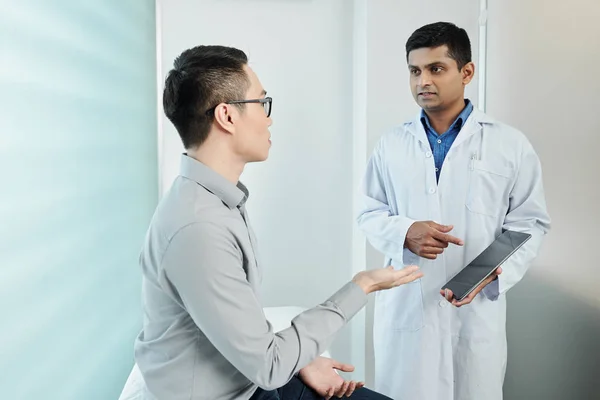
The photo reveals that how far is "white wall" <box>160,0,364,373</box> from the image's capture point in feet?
7.89

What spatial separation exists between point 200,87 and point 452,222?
96 cm

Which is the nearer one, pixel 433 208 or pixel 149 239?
pixel 149 239

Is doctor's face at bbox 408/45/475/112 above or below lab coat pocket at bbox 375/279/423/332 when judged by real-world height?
above

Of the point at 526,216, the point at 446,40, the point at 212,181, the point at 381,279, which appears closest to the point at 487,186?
the point at 526,216

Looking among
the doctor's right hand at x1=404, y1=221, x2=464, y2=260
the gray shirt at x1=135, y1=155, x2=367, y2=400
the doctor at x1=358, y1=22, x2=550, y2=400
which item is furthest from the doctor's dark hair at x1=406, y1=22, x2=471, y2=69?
the gray shirt at x1=135, y1=155, x2=367, y2=400

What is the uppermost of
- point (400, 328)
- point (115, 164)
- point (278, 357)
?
point (115, 164)

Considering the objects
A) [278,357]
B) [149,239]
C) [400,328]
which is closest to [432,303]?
[400,328]

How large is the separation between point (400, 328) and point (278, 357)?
83 cm

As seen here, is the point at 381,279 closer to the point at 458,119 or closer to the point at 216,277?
the point at 216,277

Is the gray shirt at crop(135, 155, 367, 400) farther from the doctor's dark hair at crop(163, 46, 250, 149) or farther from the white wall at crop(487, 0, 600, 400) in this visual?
the white wall at crop(487, 0, 600, 400)

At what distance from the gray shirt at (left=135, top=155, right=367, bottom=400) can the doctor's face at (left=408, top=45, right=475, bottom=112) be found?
83cm

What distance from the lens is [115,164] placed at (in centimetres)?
180

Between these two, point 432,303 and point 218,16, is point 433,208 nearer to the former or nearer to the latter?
point 432,303

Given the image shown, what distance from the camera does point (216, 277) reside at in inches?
37.3
